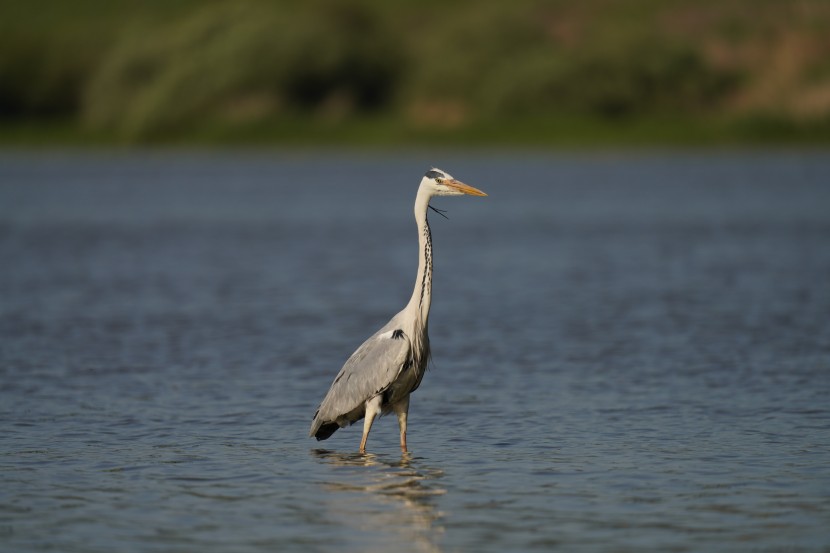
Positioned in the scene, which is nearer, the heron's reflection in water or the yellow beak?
the heron's reflection in water

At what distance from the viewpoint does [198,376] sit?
49.1 ft

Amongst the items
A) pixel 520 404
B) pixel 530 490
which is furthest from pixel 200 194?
pixel 530 490

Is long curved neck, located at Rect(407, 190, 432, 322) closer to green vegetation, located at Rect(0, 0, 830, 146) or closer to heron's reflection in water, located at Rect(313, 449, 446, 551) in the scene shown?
heron's reflection in water, located at Rect(313, 449, 446, 551)

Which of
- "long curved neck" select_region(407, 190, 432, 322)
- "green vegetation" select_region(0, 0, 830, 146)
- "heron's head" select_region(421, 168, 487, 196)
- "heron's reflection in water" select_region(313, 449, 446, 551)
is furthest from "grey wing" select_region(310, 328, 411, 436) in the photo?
"green vegetation" select_region(0, 0, 830, 146)

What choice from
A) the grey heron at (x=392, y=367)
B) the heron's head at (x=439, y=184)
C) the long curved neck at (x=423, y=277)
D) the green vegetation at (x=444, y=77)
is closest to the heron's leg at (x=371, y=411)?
the grey heron at (x=392, y=367)

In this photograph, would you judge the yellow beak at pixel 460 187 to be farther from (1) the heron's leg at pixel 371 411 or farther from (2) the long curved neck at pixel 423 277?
(1) the heron's leg at pixel 371 411

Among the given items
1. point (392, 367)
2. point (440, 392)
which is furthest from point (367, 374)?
point (440, 392)

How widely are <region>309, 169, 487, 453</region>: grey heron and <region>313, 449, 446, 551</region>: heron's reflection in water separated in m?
0.28

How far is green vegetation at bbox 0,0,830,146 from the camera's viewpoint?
7712 centimetres

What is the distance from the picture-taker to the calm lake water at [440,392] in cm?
930

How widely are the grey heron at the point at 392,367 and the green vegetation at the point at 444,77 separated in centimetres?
6248

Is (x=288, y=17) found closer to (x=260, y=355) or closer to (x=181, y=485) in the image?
(x=260, y=355)

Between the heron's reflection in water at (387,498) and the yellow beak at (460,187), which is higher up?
the yellow beak at (460,187)

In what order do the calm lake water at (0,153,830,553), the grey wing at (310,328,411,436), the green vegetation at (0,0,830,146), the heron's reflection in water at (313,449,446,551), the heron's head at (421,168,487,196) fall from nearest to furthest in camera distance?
1. the heron's reflection in water at (313,449,446,551)
2. the calm lake water at (0,153,830,553)
3. the grey wing at (310,328,411,436)
4. the heron's head at (421,168,487,196)
5. the green vegetation at (0,0,830,146)
